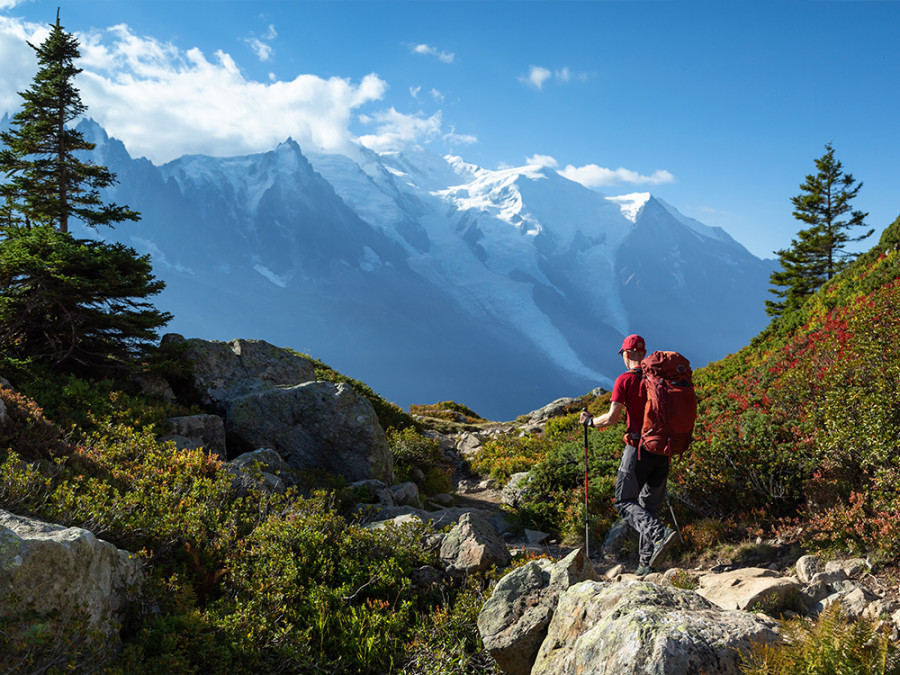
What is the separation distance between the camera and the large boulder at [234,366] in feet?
44.2

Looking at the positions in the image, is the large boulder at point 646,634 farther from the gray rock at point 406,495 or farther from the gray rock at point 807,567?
the gray rock at point 406,495

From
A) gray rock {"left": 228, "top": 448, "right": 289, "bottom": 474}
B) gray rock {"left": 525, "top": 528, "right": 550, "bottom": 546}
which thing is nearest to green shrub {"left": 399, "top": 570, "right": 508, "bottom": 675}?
gray rock {"left": 525, "top": 528, "right": 550, "bottom": 546}

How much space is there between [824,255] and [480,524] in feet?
144

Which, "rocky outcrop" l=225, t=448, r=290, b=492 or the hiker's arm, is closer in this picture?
the hiker's arm

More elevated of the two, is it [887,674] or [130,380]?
[130,380]

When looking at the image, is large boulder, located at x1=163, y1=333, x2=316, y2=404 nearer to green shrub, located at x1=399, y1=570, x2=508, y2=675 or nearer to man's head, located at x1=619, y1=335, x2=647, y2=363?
green shrub, located at x1=399, y1=570, x2=508, y2=675

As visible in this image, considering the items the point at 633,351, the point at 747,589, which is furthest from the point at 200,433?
the point at 747,589

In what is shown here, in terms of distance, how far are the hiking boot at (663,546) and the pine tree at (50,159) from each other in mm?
16625

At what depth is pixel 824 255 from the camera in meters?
39.0

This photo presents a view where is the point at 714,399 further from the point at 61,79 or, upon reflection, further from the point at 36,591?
the point at 61,79

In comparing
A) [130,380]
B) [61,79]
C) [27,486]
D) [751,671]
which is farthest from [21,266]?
[751,671]

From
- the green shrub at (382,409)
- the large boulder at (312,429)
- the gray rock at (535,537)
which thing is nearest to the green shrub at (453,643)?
the gray rock at (535,537)

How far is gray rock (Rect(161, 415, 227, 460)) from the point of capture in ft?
32.9

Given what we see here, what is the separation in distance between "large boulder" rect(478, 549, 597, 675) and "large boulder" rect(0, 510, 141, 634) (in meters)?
3.53
